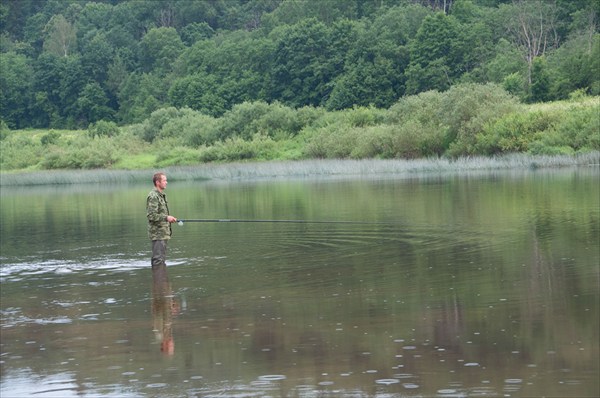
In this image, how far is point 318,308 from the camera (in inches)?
554

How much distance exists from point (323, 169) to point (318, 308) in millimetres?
44163

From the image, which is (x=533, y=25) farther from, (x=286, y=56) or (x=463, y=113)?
(x=463, y=113)

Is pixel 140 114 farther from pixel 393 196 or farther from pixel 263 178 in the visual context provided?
pixel 393 196

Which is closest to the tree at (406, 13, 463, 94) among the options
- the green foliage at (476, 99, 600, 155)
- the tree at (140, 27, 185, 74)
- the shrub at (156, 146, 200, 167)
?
the shrub at (156, 146, 200, 167)

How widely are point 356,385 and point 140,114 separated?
106 metres

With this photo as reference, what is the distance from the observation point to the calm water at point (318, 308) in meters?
10.4

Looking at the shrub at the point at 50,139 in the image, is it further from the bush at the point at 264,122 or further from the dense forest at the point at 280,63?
the bush at the point at 264,122

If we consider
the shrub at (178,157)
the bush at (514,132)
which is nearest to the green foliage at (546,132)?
the bush at (514,132)

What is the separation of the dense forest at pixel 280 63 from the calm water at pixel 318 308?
35.9 m

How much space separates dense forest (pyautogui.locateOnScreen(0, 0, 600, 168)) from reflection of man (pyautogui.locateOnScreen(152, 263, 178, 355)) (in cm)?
4119

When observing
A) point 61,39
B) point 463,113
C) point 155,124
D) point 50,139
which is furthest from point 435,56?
point 61,39

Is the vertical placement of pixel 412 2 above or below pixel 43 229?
above

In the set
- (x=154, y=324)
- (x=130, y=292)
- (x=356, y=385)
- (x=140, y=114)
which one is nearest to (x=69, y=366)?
(x=154, y=324)

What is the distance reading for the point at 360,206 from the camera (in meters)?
31.5
